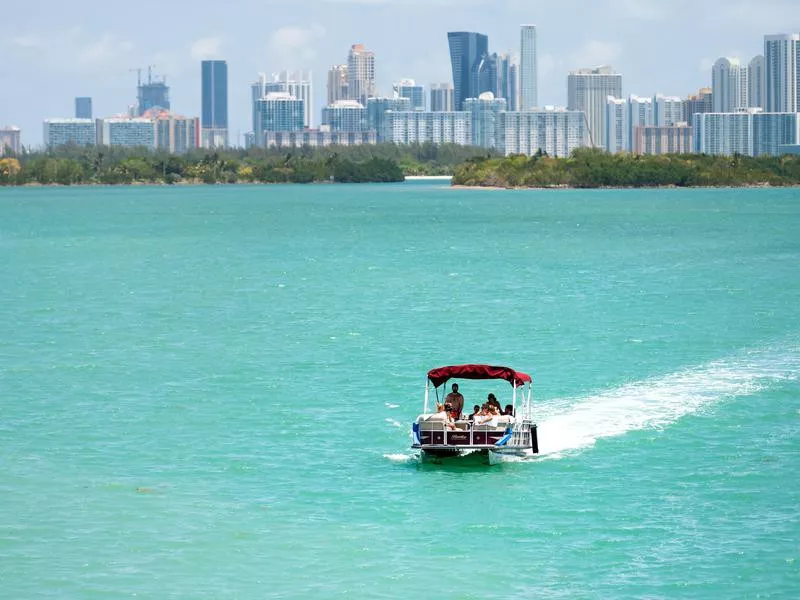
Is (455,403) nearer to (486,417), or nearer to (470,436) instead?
(486,417)

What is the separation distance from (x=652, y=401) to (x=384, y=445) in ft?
34.9

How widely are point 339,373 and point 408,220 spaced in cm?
13431

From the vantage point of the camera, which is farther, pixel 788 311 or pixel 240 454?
pixel 788 311

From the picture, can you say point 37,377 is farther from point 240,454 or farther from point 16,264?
point 16,264

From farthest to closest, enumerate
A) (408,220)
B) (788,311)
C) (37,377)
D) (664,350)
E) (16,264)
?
1. (408,220)
2. (16,264)
3. (788,311)
4. (664,350)
5. (37,377)

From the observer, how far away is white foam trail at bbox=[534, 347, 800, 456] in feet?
143

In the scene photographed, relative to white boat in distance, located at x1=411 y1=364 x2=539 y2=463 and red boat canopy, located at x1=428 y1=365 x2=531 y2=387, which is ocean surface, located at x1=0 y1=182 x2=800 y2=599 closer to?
white boat in distance, located at x1=411 y1=364 x2=539 y2=463

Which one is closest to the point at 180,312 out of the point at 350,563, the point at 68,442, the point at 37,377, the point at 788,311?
the point at 37,377

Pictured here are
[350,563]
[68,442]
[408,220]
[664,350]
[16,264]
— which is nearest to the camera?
[350,563]

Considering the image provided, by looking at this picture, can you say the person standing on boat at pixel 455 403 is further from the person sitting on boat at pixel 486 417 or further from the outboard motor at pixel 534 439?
the outboard motor at pixel 534 439

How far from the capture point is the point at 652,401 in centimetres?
4878

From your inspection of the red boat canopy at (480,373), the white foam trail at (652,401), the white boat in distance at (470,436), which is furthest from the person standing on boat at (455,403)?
the white foam trail at (652,401)

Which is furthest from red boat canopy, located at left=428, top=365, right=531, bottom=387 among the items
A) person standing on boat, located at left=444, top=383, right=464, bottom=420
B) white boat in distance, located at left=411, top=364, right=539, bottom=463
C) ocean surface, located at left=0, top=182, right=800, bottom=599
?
ocean surface, located at left=0, top=182, right=800, bottom=599

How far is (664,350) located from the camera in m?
60.5
